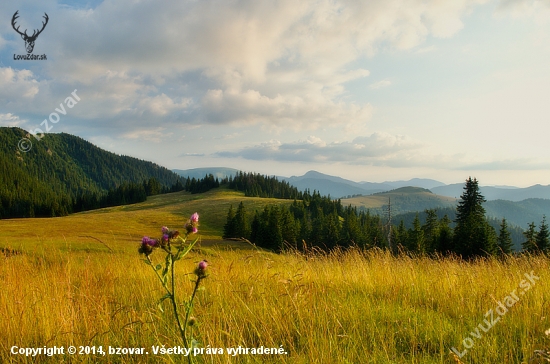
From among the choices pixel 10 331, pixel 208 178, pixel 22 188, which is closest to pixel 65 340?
pixel 10 331

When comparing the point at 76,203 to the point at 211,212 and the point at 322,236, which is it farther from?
the point at 322,236

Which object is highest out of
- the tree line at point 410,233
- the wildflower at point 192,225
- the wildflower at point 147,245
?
the wildflower at point 192,225

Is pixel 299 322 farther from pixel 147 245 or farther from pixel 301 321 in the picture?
pixel 147 245

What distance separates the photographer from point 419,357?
306 cm

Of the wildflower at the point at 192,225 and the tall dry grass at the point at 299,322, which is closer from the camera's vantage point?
the wildflower at the point at 192,225

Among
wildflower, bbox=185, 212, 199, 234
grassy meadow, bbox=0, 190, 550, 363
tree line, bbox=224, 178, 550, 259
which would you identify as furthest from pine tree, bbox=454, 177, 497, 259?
wildflower, bbox=185, 212, 199, 234

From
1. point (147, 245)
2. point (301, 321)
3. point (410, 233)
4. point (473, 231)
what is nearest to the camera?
point (147, 245)

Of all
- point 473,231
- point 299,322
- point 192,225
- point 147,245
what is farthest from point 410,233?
point 147,245

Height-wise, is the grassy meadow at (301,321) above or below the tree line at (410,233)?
above

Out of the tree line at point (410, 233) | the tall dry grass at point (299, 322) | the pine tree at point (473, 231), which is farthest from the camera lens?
the tree line at point (410, 233)

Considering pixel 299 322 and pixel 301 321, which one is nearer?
pixel 301 321

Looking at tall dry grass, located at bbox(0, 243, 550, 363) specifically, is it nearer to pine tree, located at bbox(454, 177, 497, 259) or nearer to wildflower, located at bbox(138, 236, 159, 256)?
wildflower, located at bbox(138, 236, 159, 256)

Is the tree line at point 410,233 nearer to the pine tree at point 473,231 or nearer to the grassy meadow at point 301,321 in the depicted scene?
the pine tree at point 473,231

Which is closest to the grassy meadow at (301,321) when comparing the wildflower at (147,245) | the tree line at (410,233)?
the wildflower at (147,245)
